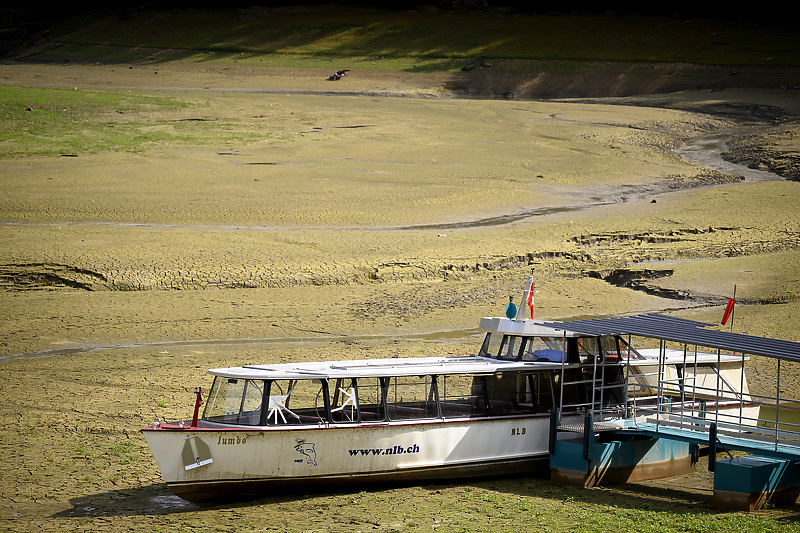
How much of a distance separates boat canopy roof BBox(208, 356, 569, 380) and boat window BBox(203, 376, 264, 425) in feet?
0.46

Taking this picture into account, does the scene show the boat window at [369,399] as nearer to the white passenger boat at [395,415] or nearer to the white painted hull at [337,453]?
the white passenger boat at [395,415]

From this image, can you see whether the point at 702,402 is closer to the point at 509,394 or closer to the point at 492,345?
the point at 509,394

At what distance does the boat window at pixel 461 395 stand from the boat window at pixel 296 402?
1.59 meters

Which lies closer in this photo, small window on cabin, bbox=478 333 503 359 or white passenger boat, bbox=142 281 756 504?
white passenger boat, bbox=142 281 756 504

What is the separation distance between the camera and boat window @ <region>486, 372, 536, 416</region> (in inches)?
479

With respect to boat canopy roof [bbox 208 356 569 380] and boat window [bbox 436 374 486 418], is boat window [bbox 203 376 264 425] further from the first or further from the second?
boat window [bbox 436 374 486 418]

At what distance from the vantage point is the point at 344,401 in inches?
446

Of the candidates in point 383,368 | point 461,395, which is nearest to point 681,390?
point 461,395

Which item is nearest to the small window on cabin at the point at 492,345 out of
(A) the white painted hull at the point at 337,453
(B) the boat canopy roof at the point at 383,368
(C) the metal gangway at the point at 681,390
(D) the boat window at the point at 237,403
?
(B) the boat canopy roof at the point at 383,368

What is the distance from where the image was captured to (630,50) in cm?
5806

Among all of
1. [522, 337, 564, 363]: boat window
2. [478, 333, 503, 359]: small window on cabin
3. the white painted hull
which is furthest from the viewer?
[478, 333, 503, 359]: small window on cabin

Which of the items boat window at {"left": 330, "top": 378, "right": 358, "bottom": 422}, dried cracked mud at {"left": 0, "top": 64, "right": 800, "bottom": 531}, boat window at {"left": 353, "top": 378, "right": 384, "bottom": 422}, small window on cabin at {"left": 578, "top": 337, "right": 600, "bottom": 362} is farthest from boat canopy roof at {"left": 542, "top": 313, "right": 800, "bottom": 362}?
boat window at {"left": 330, "top": 378, "right": 358, "bottom": 422}

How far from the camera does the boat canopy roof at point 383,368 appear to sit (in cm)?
1098

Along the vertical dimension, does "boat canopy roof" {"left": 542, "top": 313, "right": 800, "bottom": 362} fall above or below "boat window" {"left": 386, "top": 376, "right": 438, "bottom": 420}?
above
